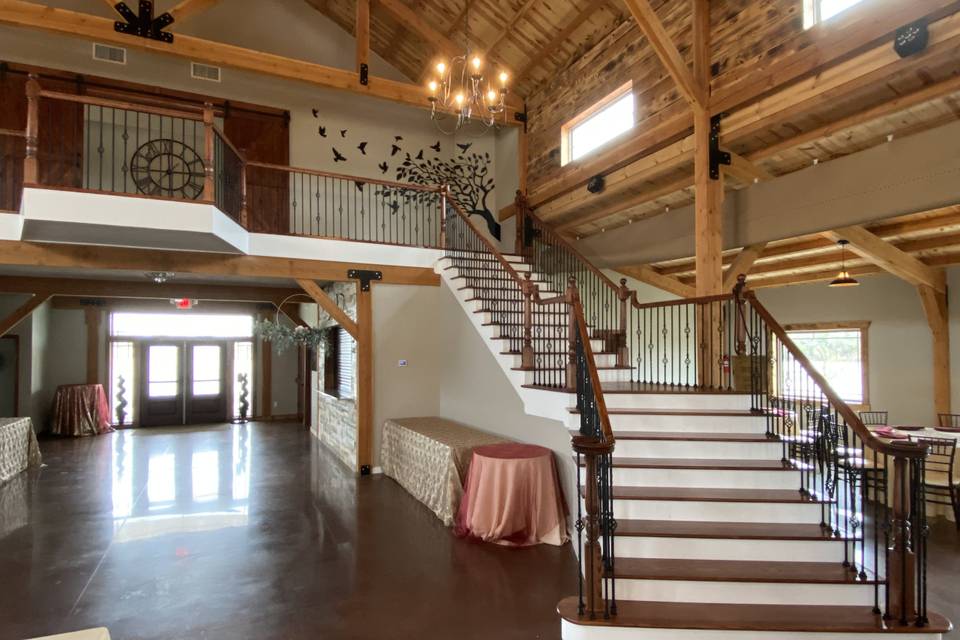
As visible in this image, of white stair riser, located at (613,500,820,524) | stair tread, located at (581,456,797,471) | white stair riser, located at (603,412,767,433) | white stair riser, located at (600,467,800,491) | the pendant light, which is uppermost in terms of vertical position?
the pendant light

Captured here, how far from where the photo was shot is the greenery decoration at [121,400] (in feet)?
38.3

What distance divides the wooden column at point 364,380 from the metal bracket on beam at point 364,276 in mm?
57

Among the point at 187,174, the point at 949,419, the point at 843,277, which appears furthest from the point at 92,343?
the point at 949,419

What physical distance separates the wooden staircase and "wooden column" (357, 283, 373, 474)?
2728 mm

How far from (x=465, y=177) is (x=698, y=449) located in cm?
686

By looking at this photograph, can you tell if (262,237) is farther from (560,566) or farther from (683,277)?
(683,277)

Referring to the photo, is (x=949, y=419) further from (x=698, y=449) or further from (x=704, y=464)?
(x=704, y=464)

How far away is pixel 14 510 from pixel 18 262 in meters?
2.59

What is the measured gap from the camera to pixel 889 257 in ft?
22.4

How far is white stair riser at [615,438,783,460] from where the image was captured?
4328 mm

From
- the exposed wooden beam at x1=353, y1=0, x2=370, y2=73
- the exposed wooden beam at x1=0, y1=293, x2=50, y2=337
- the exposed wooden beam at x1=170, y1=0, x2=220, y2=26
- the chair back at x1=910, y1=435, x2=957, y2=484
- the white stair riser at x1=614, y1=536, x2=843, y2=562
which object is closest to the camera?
the white stair riser at x1=614, y1=536, x2=843, y2=562

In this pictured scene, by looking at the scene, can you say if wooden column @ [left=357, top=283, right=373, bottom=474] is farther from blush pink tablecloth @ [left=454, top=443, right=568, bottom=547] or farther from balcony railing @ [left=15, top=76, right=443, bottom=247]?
blush pink tablecloth @ [left=454, top=443, right=568, bottom=547]

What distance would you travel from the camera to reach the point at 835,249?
7.84m

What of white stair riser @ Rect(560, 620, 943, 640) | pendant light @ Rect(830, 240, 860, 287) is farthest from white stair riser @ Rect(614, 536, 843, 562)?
pendant light @ Rect(830, 240, 860, 287)
